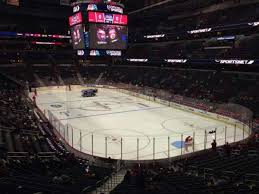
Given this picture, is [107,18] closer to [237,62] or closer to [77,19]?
[77,19]

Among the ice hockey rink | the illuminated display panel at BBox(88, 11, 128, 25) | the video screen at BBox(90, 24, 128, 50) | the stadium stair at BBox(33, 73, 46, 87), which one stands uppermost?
the illuminated display panel at BBox(88, 11, 128, 25)

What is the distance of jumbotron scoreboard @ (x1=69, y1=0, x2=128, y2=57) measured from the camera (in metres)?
27.2

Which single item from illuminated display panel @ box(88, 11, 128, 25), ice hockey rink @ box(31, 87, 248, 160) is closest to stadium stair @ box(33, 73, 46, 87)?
ice hockey rink @ box(31, 87, 248, 160)

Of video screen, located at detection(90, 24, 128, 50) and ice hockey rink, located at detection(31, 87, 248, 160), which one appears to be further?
video screen, located at detection(90, 24, 128, 50)

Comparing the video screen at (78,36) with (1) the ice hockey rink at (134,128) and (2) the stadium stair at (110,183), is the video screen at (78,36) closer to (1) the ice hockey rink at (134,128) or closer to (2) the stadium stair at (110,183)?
(1) the ice hockey rink at (134,128)

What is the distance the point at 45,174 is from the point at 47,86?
3693 cm

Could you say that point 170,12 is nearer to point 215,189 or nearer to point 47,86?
point 47,86

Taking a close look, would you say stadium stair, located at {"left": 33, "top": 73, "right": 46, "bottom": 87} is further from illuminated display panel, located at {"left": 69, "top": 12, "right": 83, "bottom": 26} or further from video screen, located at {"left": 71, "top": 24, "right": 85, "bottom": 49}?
illuminated display panel, located at {"left": 69, "top": 12, "right": 83, "bottom": 26}

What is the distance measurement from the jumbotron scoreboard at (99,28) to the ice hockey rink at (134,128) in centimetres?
555

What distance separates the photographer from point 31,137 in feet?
49.1

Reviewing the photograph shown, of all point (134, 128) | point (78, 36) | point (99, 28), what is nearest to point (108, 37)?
point (99, 28)

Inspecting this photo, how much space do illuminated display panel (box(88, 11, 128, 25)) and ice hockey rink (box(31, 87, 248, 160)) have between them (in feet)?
26.4

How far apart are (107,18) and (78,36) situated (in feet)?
10.8

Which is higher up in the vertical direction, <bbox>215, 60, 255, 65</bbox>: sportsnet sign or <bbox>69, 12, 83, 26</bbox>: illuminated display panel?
<bbox>69, 12, 83, 26</bbox>: illuminated display panel
